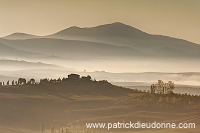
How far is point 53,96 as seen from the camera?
4203 cm

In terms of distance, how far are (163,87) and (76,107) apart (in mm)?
7196

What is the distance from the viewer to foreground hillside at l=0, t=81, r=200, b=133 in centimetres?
3369

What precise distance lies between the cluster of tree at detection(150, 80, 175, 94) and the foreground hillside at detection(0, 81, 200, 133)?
0.87 m

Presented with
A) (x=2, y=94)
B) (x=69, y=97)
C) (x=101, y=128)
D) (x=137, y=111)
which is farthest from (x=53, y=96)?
(x=101, y=128)

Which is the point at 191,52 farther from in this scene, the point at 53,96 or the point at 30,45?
the point at 30,45

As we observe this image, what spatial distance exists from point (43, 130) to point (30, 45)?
15079 mm

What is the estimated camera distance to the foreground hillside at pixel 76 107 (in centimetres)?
3369

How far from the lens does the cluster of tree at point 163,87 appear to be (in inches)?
1313

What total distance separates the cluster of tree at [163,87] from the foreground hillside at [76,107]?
872mm

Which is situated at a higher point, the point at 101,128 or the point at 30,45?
the point at 30,45

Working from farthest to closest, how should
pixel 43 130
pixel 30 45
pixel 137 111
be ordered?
1. pixel 30 45
2. pixel 137 111
3. pixel 43 130

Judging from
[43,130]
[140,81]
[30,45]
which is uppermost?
[30,45]

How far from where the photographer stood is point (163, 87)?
34.5 m

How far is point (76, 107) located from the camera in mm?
38750
